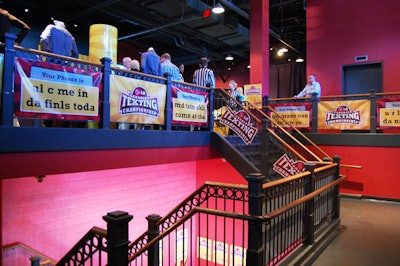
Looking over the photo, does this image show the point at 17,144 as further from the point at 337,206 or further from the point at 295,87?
the point at 295,87

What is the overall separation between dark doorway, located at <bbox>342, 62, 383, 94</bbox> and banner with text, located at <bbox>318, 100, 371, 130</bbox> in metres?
2.66

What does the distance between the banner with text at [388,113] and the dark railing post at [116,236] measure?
307 inches

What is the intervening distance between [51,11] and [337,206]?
1145 centimetres

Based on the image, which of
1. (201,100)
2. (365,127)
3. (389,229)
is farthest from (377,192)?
(201,100)

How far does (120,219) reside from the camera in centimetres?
290

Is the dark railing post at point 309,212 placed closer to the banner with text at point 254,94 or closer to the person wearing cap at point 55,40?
the person wearing cap at point 55,40

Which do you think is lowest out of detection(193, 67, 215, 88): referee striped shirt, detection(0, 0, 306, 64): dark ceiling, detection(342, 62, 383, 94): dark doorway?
detection(193, 67, 215, 88): referee striped shirt

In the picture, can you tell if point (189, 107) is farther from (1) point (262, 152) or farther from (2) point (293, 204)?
(2) point (293, 204)

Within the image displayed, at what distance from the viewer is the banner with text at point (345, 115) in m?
8.63

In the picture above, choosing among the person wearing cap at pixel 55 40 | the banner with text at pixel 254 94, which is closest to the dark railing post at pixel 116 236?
the person wearing cap at pixel 55 40

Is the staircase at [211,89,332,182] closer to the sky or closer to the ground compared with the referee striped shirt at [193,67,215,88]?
closer to the ground

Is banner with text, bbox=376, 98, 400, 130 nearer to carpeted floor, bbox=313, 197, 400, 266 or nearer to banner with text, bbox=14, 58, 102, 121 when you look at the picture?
carpeted floor, bbox=313, 197, 400, 266

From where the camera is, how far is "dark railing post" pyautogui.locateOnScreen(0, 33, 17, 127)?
4.02m

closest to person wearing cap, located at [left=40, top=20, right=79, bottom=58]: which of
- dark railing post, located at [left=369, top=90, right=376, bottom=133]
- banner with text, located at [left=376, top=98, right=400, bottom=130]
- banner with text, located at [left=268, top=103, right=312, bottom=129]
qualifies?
banner with text, located at [left=268, top=103, right=312, bottom=129]
